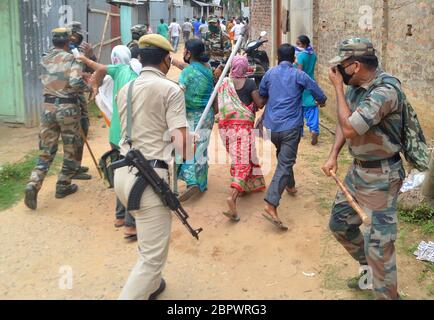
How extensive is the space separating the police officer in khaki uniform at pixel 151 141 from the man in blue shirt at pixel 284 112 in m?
1.61

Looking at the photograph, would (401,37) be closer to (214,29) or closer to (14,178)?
(214,29)

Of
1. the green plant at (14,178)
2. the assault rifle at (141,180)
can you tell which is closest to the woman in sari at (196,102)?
the assault rifle at (141,180)

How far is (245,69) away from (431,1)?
244 centimetres

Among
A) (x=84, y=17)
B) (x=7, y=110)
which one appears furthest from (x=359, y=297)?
(x=84, y=17)

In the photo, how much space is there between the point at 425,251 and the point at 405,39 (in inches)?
126

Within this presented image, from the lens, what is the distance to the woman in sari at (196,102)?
5305 millimetres

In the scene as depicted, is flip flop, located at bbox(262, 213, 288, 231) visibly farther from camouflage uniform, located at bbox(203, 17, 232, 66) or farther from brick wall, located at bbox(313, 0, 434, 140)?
camouflage uniform, located at bbox(203, 17, 232, 66)

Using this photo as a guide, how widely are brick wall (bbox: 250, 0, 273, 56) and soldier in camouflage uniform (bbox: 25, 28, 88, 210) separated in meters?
9.56

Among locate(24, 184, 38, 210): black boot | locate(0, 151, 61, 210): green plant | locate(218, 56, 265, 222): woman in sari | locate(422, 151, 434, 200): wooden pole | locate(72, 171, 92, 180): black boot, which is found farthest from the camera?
locate(72, 171, 92, 180): black boot

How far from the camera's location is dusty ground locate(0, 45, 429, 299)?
3.94 m

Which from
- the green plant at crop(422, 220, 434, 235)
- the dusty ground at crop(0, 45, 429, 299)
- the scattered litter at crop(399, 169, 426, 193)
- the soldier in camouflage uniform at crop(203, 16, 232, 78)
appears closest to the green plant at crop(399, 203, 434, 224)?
the green plant at crop(422, 220, 434, 235)

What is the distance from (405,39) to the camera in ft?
21.1

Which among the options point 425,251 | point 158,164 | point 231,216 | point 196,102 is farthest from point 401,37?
point 158,164

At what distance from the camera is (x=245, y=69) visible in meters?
5.03
